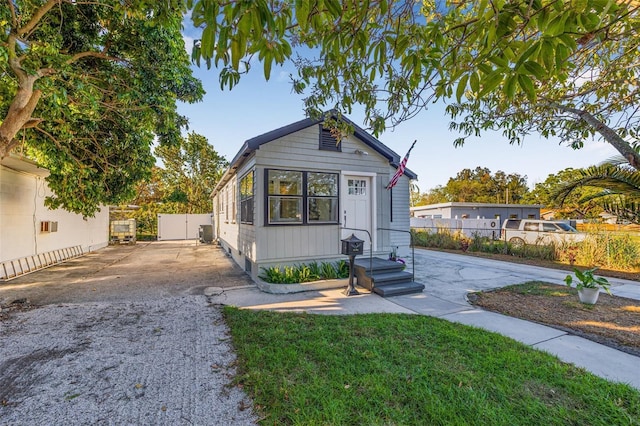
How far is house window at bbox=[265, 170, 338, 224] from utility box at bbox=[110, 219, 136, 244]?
14.0 metres

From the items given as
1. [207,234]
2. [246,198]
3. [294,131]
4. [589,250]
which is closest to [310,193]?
[294,131]

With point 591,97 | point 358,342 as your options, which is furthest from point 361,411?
point 591,97

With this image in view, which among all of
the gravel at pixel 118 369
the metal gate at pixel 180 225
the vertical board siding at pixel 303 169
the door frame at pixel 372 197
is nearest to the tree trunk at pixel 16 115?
the gravel at pixel 118 369

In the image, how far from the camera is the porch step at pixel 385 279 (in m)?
5.85

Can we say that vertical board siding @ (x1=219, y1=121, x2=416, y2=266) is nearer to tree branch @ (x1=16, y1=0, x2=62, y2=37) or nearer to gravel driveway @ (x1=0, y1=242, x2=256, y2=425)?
gravel driveway @ (x1=0, y1=242, x2=256, y2=425)

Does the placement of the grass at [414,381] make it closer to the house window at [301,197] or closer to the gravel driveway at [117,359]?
the gravel driveway at [117,359]

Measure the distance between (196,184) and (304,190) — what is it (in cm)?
1976

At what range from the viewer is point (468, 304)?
17.1 feet

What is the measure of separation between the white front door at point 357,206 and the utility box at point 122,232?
580 inches

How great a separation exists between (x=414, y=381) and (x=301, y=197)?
15.6 feet

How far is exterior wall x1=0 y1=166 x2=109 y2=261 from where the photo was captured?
7293 millimetres

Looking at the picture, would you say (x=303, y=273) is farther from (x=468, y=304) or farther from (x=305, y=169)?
(x=468, y=304)

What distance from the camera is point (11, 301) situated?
5281mm

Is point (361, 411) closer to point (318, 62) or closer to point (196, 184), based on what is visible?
point (318, 62)
